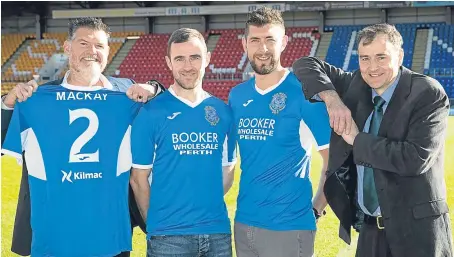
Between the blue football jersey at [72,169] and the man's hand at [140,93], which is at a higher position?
the man's hand at [140,93]

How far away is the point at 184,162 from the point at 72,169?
68 centimetres

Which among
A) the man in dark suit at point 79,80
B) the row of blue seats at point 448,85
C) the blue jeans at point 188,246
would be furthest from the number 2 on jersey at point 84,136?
the row of blue seats at point 448,85

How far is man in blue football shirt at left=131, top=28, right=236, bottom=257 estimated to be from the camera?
307 centimetres

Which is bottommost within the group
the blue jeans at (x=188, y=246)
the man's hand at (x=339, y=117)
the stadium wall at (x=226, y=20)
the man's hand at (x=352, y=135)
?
the blue jeans at (x=188, y=246)

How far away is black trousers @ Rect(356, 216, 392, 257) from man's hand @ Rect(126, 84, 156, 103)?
1.50 metres

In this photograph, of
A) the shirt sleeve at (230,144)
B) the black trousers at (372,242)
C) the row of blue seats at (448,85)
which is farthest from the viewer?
the row of blue seats at (448,85)

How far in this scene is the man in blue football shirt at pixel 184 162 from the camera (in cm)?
307

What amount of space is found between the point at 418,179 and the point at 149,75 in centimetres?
2697

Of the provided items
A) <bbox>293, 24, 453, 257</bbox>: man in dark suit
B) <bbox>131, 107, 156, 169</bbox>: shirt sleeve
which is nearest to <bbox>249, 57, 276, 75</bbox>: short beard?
<bbox>293, 24, 453, 257</bbox>: man in dark suit

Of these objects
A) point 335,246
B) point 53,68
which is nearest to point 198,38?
point 335,246

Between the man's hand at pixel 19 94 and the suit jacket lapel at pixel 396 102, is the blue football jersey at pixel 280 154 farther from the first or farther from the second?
the man's hand at pixel 19 94

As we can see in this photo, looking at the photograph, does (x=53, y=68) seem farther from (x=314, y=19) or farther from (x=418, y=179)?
(x=418, y=179)

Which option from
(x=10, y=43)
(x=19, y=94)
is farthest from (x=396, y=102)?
(x=10, y=43)

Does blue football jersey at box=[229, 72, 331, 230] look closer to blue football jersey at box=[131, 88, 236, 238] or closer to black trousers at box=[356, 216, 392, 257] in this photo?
blue football jersey at box=[131, 88, 236, 238]
